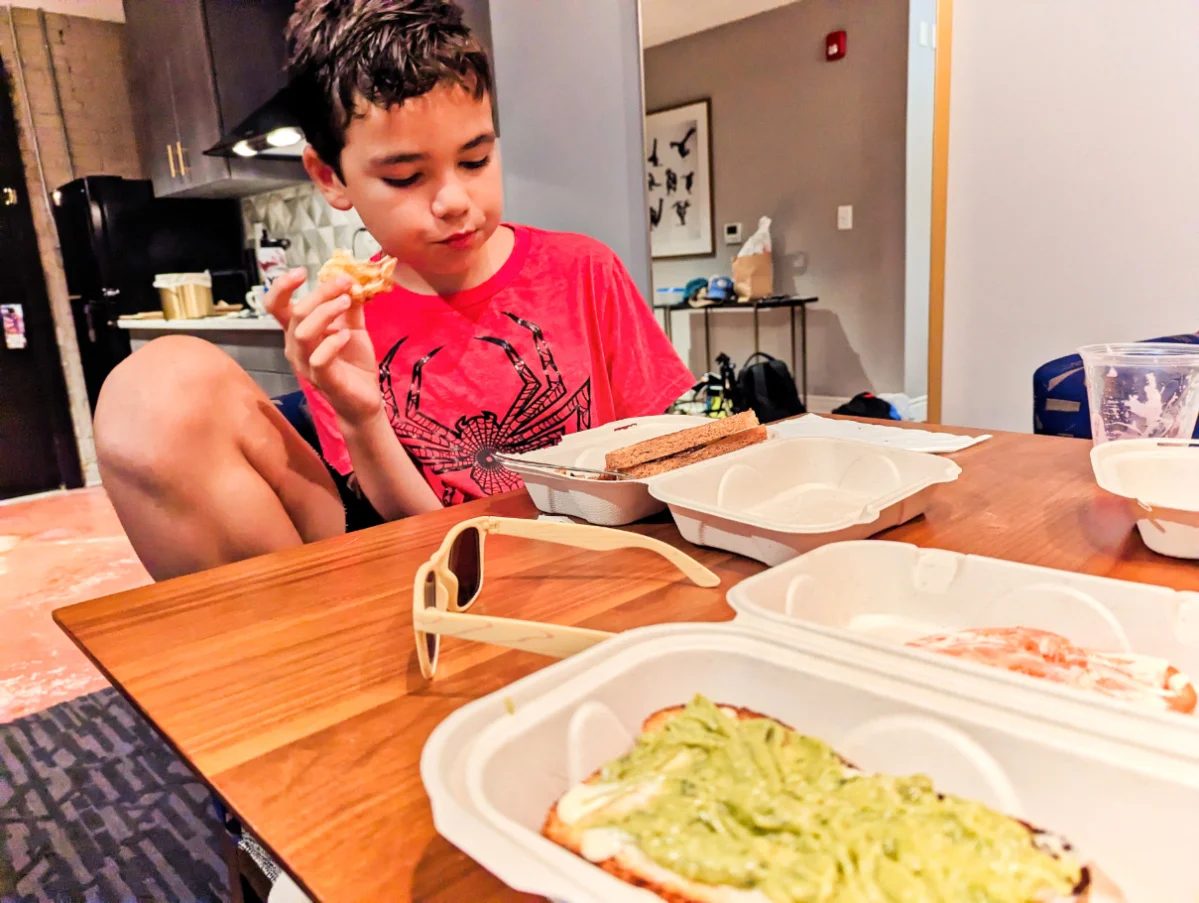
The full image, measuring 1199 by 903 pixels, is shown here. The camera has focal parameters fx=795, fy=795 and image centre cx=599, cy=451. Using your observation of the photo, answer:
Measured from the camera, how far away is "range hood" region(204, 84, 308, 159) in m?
2.72

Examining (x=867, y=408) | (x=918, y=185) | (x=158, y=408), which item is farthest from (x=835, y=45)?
(x=158, y=408)

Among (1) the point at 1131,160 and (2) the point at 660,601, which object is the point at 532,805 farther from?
(1) the point at 1131,160

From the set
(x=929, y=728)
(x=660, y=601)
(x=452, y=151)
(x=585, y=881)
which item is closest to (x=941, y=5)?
(x=452, y=151)

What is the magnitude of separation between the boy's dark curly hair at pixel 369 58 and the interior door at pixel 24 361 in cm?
414

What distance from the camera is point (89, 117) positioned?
4.54 metres

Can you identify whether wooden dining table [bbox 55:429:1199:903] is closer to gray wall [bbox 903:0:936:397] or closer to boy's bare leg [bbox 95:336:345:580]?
boy's bare leg [bbox 95:336:345:580]

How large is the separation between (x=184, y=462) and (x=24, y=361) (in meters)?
4.48

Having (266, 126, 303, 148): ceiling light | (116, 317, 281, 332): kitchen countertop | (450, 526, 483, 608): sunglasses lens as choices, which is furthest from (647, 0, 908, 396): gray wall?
(450, 526, 483, 608): sunglasses lens

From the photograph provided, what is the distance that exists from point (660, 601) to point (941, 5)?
255 cm

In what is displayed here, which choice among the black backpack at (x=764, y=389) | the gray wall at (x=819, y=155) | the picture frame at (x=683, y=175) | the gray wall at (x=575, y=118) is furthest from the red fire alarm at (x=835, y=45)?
the gray wall at (x=575, y=118)

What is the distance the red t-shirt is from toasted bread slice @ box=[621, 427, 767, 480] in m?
0.39

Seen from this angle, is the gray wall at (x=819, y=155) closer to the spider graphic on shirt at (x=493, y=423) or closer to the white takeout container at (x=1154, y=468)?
the spider graphic on shirt at (x=493, y=423)

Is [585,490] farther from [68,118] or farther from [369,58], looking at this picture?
[68,118]

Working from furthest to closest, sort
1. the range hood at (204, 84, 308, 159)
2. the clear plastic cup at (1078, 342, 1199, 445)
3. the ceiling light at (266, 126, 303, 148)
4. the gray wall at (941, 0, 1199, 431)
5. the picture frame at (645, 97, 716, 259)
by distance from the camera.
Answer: the picture frame at (645, 97, 716, 259) → the ceiling light at (266, 126, 303, 148) → the range hood at (204, 84, 308, 159) → the gray wall at (941, 0, 1199, 431) → the clear plastic cup at (1078, 342, 1199, 445)
